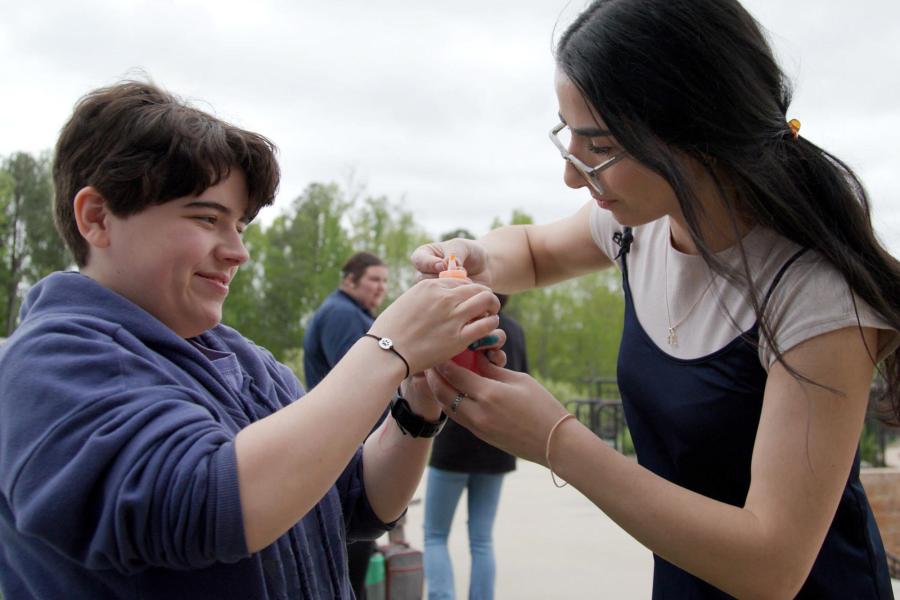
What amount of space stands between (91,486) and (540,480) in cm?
899

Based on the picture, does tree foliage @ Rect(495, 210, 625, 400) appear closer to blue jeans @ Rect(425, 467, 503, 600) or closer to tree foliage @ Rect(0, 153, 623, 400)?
tree foliage @ Rect(0, 153, 623, 400)

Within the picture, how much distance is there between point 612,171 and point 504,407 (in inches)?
20.5

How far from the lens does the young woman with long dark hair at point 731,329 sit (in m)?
1.43

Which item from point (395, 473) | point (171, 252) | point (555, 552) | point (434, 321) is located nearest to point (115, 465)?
point (171, 252)

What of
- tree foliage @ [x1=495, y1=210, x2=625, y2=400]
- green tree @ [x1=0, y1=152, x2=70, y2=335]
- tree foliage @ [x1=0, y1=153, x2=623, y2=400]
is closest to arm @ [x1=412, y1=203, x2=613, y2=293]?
tree foliage @ [x1=0, y1=153, x2=623, y2=400]

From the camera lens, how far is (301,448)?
3.69 ft

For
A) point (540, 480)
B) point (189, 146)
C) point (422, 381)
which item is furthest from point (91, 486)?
point (540, 480)

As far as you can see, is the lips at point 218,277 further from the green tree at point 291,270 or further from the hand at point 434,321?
the green tree at point 291,270

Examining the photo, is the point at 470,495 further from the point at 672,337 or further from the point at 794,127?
the point at 794,127

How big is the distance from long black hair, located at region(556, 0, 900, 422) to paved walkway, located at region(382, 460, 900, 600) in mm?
4332

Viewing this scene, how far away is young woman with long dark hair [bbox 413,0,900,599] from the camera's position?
1.43m

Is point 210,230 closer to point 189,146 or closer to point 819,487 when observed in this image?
point 189,146

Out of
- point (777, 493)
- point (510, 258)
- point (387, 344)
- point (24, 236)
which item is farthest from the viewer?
point (24, 236)

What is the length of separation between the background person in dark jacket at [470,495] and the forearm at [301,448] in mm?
3276
